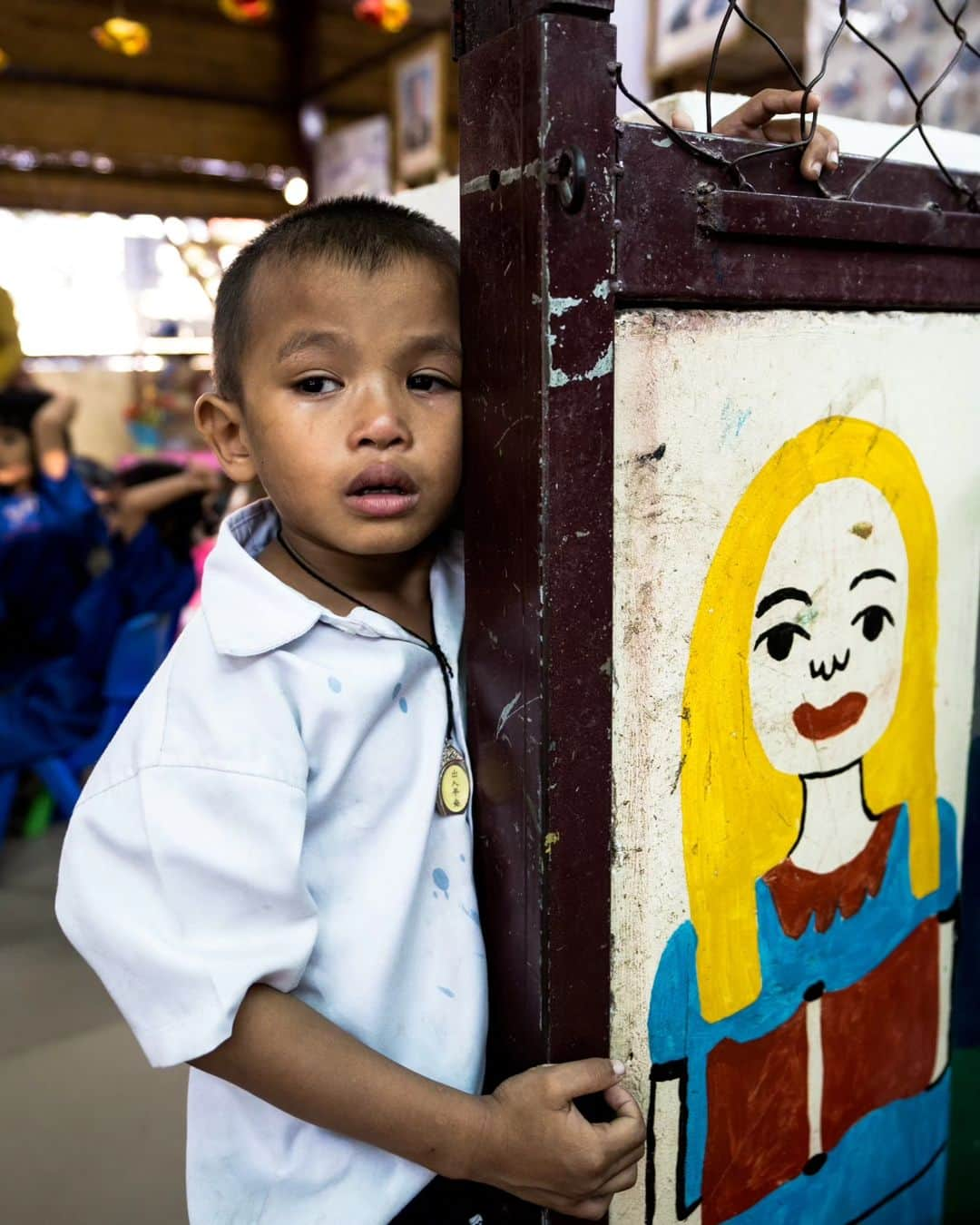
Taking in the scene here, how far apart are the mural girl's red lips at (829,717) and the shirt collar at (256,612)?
314 mm

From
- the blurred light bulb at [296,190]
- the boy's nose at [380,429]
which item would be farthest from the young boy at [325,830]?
the blurred light bulb at [296,190]

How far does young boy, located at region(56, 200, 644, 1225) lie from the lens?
2.28 feet

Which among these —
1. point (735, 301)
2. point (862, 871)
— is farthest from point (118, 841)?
point (862, 871)

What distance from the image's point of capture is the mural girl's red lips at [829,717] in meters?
0.91

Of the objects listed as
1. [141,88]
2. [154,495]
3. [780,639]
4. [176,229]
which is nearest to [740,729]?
[780,639]

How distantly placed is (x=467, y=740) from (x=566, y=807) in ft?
0.41

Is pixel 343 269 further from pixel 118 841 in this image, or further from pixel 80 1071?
pixel 80 1071

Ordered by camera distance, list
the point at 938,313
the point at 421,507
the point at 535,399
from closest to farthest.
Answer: the point at 535,399, the point at 421,507, the point at 938,313

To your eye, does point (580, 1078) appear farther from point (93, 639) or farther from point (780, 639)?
point (93, 639)

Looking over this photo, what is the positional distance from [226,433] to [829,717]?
23.0 inches

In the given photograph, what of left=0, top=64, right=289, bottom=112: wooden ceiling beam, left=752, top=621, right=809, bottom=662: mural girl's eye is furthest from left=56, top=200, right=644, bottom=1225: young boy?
left=0, top=64, right=289, bottom=112: wooden ceiling beam

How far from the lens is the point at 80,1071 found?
2.01 m

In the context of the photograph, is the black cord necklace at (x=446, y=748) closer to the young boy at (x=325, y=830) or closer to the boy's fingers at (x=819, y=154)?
the young boy at (x=325, y=830)

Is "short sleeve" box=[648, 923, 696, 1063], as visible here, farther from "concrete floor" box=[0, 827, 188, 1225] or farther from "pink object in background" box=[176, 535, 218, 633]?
"pink object in background" box=[176, 535, 218, 633]
